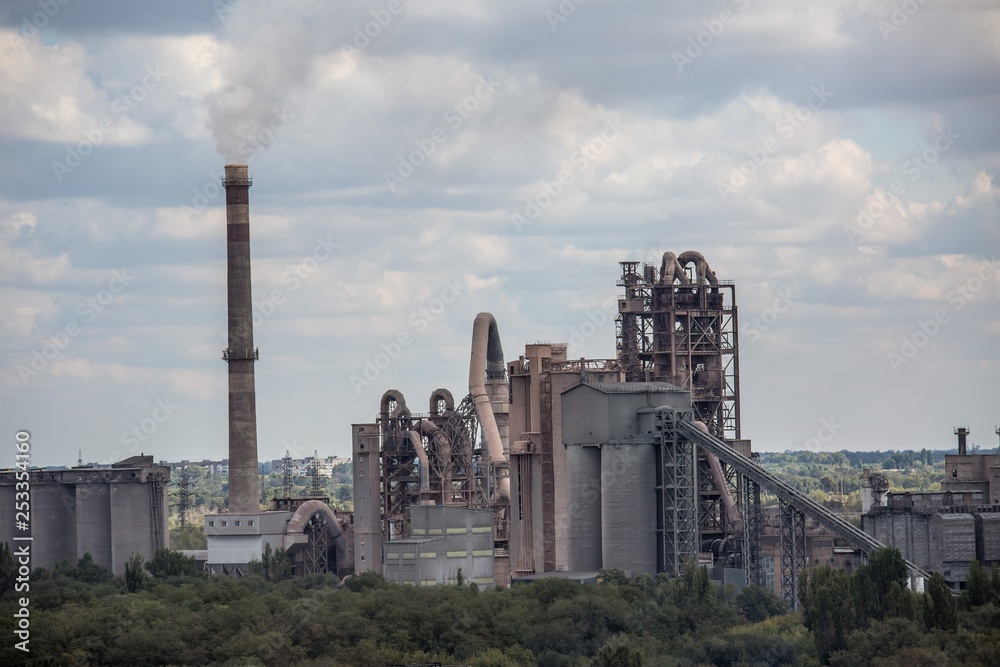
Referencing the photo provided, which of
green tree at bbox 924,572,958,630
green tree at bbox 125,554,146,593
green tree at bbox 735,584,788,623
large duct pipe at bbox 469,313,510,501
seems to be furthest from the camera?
large duct pipe at bbox 469,313,510,501

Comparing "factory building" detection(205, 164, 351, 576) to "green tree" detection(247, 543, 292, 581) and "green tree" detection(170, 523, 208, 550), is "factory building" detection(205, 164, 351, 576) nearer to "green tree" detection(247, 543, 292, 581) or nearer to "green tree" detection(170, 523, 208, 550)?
"green tree" detection(247, 543, 292, 581)

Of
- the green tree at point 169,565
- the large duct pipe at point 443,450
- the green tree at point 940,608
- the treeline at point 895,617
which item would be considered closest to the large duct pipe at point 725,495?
the treeline at point 895,617

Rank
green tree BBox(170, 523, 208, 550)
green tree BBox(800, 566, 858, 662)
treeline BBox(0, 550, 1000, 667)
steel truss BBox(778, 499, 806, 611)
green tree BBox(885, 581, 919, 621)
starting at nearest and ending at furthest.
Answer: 1. treeline BBox(0, 550, 1000, 667)
2. green tree BBox(885, 581, 919, 621)
3. green tree BBox(800, 566, 858, 662)
4. steel truss BBox(778, 499, 806, 611)
5. green tree BBox(170, 523, 208, 550)

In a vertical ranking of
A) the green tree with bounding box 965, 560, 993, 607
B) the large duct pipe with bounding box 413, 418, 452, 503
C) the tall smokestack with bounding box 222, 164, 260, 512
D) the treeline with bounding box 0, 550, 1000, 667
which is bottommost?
Answer: the treeline with bounding box 0, 550, 1000, 667

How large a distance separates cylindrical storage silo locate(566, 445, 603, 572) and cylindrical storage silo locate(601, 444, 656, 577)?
1.10 m

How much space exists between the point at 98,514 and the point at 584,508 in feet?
123

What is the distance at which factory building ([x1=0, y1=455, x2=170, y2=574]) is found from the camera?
116 metres

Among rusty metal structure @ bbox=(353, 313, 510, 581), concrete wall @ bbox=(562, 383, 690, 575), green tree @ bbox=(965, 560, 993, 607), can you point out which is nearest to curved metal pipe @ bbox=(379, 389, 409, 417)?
rusty metal structure @ bbox=(353, 313, 510, 581)

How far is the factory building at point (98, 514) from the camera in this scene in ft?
381

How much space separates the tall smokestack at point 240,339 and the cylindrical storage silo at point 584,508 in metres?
28.7

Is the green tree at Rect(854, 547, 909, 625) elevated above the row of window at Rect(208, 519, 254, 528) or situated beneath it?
situated beneath

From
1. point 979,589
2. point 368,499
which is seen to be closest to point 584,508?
point 979,589

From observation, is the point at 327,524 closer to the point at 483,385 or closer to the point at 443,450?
the point at 443,450

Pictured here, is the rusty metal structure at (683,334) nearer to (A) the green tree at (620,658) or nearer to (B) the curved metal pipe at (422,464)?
(B) the curved metal pipe at (422,464)
